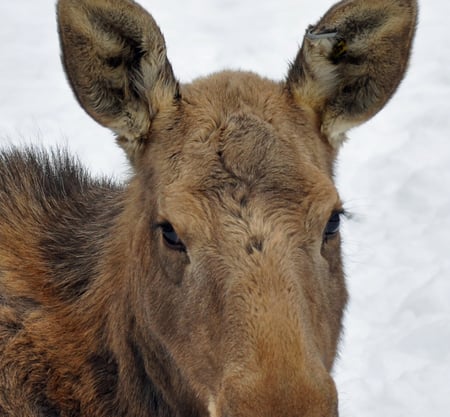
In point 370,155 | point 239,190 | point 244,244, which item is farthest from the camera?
point 370,155

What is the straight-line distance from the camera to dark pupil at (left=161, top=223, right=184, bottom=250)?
16.8 ft

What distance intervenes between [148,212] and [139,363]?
0.89 m

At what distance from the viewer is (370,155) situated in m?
11.4

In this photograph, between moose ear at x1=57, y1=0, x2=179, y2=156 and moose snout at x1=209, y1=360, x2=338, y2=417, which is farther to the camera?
moose ear at x1=57, y1=0, x2=179, y2=156

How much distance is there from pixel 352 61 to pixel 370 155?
18.9ft

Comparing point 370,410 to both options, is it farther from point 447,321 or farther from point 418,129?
point 418,129

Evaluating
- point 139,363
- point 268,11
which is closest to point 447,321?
point 139,363

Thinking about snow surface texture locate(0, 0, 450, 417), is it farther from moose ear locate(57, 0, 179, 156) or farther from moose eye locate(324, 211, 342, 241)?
Answer: moose eye locate(324, 211, 342, 241)

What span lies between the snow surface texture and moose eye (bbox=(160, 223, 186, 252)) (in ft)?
6.33

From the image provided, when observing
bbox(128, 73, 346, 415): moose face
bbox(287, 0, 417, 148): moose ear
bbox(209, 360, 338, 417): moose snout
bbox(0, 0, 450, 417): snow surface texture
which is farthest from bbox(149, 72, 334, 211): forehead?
bbox(0, 0, 450, 417): snow surface texture

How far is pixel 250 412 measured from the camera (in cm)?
430

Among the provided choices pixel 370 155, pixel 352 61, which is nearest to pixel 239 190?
pixel 352 61

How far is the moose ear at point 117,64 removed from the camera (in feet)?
17.5

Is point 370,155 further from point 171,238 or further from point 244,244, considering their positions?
point 244,244
